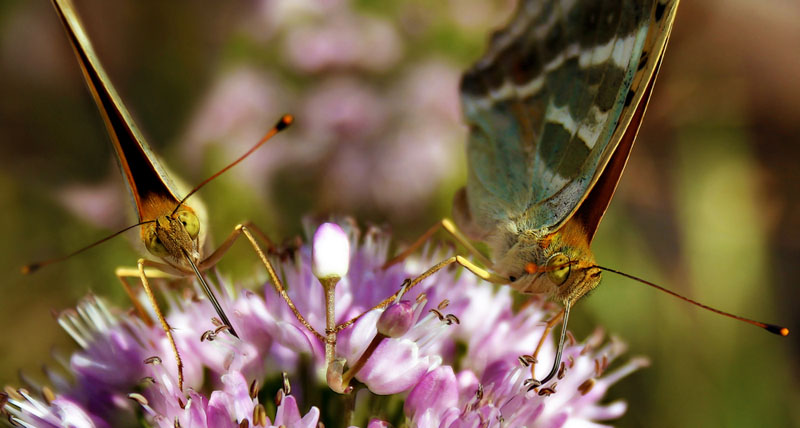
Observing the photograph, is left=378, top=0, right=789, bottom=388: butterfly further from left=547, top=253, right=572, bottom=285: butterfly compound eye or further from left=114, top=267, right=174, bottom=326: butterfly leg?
left=114, top=267, right=174, bottom=326: butterfly leg

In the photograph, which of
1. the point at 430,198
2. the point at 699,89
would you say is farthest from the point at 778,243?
the point at 430,198

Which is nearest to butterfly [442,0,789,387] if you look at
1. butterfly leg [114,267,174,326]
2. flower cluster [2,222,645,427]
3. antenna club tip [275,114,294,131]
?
flower cluster [2,222,645,427]

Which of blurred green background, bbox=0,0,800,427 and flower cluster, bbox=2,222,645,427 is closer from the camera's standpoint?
flower cluster, bbox=2,222,645,427

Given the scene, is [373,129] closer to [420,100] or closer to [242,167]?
[420,100]

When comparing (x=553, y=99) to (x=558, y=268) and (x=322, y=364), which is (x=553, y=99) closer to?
(x=558, y=268)

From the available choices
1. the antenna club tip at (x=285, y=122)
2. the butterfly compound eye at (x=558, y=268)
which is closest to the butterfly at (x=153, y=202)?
the antenna club tip at (x=285, y=122)
